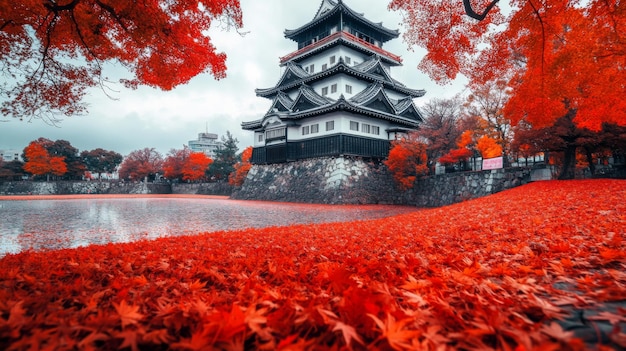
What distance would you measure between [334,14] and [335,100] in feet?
33.8

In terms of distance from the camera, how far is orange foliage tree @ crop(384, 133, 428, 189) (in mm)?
21906

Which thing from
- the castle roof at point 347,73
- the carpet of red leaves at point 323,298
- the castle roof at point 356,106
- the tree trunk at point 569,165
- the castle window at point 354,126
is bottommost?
the carpet of red leaves at point 323,298

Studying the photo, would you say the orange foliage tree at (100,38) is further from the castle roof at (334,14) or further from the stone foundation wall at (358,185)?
the castle roof at (334,14)

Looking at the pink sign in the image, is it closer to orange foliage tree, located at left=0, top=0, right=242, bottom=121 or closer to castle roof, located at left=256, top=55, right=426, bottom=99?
castle roof, located at left=256, top=55, right=426, bottom=99

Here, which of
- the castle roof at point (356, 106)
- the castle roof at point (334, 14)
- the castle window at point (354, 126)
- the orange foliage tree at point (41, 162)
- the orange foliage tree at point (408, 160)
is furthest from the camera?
the orange foliage tree at point (41, 162)

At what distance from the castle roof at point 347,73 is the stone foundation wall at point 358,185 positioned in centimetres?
808

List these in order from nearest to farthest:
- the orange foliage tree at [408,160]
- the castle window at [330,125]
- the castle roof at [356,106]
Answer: the orange foliage tree at [408,160] < the castle roof at [356,106] < the castle window at [330,125]

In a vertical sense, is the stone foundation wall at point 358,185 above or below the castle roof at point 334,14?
below

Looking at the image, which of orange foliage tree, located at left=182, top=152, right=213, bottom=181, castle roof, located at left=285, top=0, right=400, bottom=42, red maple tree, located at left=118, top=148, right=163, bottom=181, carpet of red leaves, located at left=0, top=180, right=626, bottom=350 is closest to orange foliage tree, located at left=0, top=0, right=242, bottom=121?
carpet of red leaves, located at left=0, top=180, right=626, bottom=350

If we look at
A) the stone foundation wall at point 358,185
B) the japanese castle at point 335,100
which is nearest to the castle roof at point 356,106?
the japanese castle at point 335,100

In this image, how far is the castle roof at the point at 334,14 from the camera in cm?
2790

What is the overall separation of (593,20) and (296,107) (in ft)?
68.6

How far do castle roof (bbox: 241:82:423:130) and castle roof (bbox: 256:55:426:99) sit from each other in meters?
1.13

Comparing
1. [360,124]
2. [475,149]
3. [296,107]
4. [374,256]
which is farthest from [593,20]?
[296,107]
